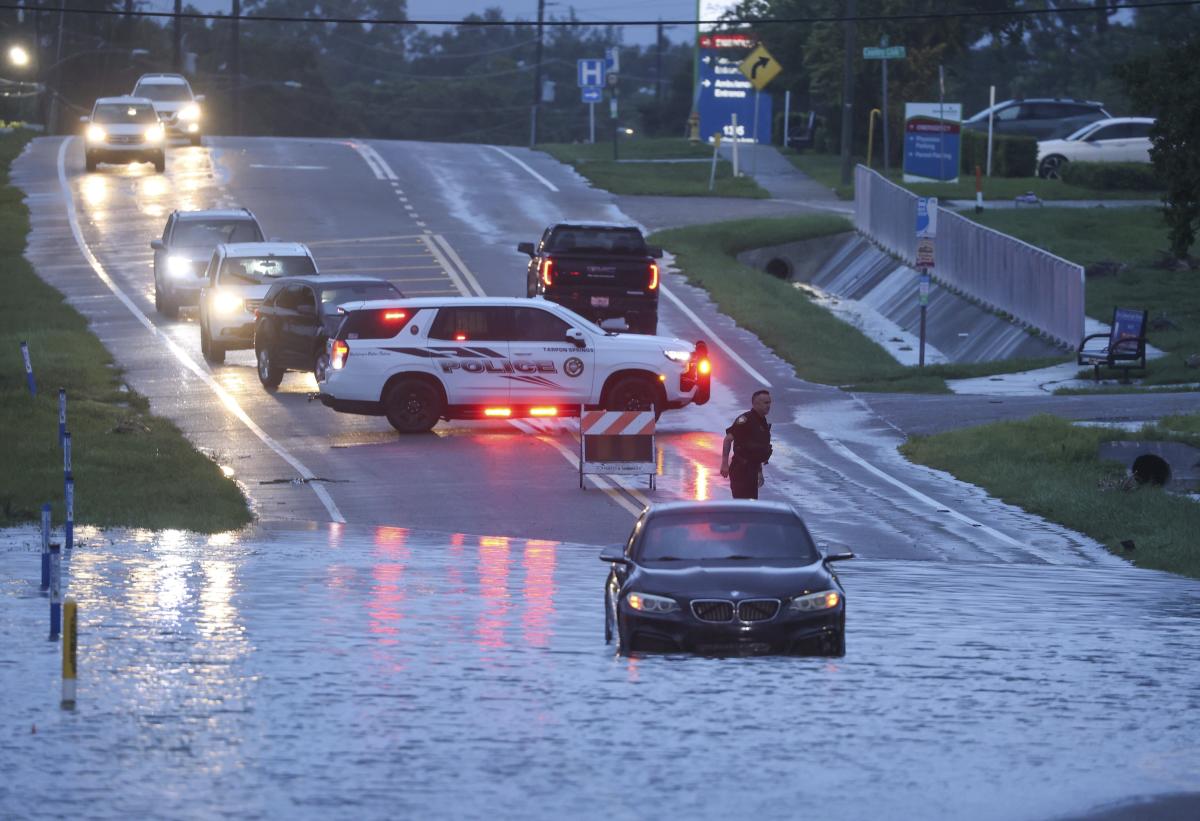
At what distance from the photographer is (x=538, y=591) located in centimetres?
1870

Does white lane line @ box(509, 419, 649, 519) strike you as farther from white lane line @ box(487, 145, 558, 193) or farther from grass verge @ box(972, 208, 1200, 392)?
white lane line @ box(487, 145, 558, 193)

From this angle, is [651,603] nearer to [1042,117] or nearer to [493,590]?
[493,590]

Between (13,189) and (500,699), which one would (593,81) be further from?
(500,699)

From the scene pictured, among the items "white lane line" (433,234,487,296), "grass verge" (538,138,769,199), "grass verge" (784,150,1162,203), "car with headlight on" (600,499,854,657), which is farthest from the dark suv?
"car with headlight on" (600,499,854,657)

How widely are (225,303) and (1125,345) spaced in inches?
618

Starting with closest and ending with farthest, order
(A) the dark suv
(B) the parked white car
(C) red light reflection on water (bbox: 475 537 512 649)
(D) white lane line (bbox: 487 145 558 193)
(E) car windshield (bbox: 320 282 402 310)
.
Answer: (C) red light reflection on water (bbox: 475 537 512 649) < (E) car windshield (bbox: 320 282 402 310) < (D) white lane line (bbox: 487 145 558 193) < (B) the parked white car < (A) the dark suv

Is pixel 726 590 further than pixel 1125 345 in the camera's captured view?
No

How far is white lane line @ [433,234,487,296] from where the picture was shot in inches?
1719

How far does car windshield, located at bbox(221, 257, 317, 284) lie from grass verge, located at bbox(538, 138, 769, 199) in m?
26.1

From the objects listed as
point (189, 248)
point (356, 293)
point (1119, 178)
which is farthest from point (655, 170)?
point (356, 293)

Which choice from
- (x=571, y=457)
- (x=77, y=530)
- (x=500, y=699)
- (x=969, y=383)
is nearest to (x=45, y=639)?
(x=500, y=699)

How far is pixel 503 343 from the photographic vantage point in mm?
29469

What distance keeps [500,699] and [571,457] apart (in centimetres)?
1387

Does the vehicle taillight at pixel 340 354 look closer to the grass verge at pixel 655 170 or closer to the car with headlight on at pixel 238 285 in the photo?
the car with headlight on at pixel 238 285
